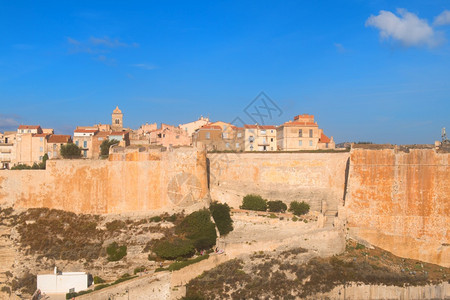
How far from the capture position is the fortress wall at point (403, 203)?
2688 cm

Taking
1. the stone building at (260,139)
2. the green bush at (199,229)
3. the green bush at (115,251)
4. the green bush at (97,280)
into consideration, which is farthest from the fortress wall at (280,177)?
the green bush at (97,280)

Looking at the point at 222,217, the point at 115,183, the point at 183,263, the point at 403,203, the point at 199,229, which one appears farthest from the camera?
the point at 115,183

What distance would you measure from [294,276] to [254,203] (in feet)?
27.3

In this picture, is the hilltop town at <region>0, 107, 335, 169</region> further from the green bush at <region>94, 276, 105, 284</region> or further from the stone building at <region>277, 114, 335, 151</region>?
the green bush at <region>94, 276, 105, 284</region>

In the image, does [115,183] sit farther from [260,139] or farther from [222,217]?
[260,139]

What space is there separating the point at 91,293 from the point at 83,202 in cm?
934

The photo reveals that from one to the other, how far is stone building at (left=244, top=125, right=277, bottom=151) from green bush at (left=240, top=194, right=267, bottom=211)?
11.6 metres

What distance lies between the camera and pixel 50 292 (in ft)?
77.2

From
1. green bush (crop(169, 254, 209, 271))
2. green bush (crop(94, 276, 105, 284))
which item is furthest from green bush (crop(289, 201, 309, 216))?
green bush (crop(94, 276, 105, 284))

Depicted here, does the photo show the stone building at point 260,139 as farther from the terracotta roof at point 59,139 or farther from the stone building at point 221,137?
the terracotta roof at point 59,139

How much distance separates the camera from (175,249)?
2444 cm

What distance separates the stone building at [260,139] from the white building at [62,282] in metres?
22.0

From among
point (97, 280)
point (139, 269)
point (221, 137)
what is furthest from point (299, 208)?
point (221, 137)

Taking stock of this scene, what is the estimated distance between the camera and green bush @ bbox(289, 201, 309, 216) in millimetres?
29469
